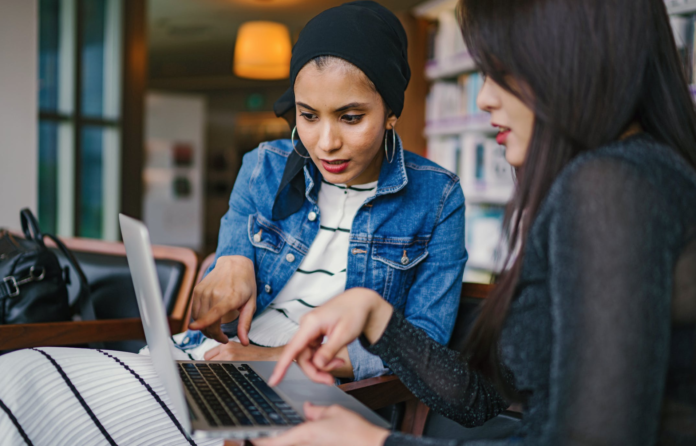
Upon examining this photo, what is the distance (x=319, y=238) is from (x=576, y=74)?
74 cm

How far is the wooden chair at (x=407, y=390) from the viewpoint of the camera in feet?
3.22

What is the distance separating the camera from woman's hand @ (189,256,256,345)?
106cm

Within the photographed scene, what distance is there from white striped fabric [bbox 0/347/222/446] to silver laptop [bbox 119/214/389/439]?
10 cm

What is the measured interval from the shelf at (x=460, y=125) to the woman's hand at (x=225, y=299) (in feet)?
6.84

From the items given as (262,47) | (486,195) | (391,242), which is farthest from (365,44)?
(262,47)

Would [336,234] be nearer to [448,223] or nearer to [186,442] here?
[448,223]

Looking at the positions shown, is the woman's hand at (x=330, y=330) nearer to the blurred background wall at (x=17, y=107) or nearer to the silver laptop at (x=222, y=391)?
the silver laptop at (x=222, y=391)

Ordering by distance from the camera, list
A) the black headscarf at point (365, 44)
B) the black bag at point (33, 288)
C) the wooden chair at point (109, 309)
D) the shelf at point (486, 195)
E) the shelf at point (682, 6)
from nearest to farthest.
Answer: the black headscarf at point (365, 44) < the wooden chair at point (109, 309) < the black bag at point (33, 288) < the shelf at point (682, 6) < the shelf at point (486, 195)

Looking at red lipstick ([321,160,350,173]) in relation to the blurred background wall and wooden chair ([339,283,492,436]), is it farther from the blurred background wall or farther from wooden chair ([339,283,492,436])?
the blurred background wall

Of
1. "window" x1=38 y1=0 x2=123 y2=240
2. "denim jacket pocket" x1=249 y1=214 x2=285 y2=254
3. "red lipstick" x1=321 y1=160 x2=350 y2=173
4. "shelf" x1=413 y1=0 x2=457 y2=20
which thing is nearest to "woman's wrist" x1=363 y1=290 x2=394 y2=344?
"red lipstick" x1=321 y1=160 x2=350 y2=173

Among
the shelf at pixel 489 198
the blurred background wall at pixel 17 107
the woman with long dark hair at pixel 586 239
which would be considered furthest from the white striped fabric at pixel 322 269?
the blurred background wall at pixel 17 107

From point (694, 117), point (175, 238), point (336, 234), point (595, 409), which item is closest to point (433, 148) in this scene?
A: point (336, 234)

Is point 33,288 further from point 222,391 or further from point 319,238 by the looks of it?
point 222,391

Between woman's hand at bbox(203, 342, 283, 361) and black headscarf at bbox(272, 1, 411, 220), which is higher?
black headscarf at bbox(272, 1, 411, 220)
